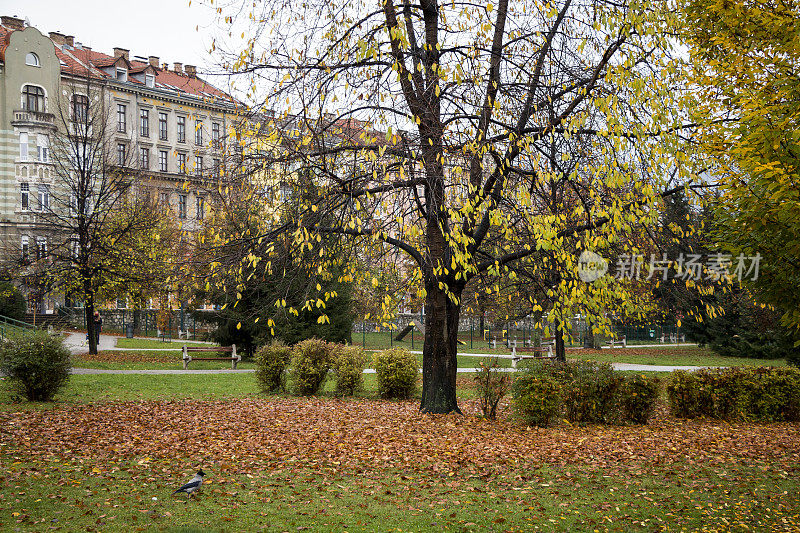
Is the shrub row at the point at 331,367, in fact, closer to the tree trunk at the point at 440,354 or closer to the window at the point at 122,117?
the tree trunk at the point at 440,354

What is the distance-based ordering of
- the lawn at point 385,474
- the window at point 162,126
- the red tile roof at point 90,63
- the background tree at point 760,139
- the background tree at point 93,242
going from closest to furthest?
the lawn at point 385,474 → the background tree at point 760,139 → the background tree at point 93,242 → the red tile roof at point 90,63 → the window at point 162,126

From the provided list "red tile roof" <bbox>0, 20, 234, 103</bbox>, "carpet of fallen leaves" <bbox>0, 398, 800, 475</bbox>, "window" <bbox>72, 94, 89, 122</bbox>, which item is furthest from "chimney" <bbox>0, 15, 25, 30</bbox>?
"carpet of fallen leaves" <bbox>0, 398, 800, 475</bbox>

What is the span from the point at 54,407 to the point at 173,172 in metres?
51.4

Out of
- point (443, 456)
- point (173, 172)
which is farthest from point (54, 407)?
point (173, 172)

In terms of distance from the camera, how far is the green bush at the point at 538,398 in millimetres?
11016

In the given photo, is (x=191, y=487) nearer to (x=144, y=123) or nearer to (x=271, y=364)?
(x=271, y=364)

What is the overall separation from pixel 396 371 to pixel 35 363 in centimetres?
750

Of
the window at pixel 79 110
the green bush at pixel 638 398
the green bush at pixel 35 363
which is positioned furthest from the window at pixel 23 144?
the green bush at pixel 638 398

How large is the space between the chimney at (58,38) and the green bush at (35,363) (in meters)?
50.2

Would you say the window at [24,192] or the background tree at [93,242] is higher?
the window at [24,192]

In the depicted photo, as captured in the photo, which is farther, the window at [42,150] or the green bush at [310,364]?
the window at [42,150]

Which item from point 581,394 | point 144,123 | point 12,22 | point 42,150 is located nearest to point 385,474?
point 581,394

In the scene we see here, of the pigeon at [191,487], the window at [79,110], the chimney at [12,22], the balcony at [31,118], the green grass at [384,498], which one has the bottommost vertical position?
the green grass at [384,498]

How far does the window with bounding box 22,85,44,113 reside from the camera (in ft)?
157
